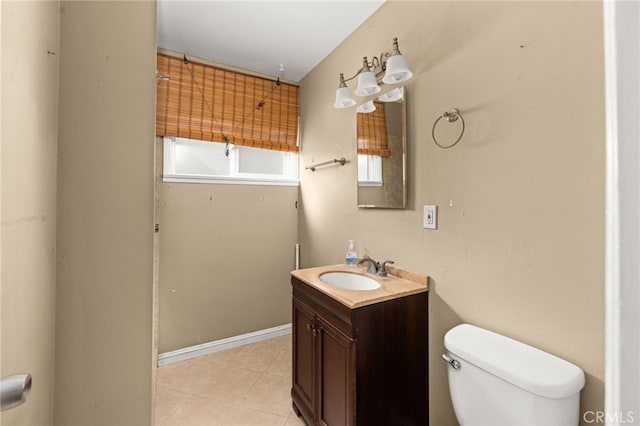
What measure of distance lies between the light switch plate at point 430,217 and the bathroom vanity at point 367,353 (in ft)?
0.96

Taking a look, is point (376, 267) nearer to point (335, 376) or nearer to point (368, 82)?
point (335, 376)

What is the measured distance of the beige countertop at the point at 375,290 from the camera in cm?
124

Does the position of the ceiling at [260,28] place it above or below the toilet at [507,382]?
above

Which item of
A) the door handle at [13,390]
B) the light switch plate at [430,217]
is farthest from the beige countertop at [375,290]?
the door handle at [13,390]

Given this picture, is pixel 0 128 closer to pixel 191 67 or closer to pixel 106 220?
pixel 106 220

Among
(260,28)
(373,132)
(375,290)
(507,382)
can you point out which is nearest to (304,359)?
(375,290)

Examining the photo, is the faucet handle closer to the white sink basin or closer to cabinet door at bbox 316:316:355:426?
the white sink basin

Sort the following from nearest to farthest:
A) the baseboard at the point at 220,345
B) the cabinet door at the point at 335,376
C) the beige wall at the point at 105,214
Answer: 1. the beige wall at the point at 105,214
2. the cabinet door at the point at 335,376
3. the baseboard at the point at 220,345

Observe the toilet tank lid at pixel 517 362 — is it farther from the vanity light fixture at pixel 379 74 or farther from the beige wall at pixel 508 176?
the vanity light fixture at pixel 379 74

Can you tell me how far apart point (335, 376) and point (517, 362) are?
0.76 meters

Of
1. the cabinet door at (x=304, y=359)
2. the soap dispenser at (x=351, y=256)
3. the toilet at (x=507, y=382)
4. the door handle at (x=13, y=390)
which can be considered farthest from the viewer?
the soap dispenser at (x=351, y=256)

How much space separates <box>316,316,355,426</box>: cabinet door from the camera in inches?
47.1

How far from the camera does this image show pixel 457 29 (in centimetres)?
130

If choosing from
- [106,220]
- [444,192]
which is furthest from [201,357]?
[444,192]
